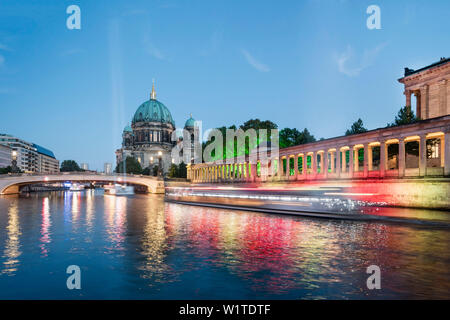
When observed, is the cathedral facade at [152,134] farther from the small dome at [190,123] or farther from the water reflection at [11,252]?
the water reflection at [11,252]

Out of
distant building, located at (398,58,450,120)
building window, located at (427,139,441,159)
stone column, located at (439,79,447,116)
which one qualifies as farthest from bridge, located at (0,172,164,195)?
building window, located at (427,139,441,159)

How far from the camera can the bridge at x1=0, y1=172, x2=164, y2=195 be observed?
7406cm

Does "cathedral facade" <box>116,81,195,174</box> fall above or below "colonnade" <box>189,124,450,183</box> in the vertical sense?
above

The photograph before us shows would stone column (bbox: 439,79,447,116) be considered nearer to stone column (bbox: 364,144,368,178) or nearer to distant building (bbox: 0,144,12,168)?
stone column (bbox: 364,144,368,178)

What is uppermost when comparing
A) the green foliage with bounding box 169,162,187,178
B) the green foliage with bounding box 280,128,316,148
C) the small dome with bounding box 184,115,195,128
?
the small dome with bounding box 184,115,195,128

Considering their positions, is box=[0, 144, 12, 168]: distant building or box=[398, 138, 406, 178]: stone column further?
box=[0, 144, 12, 168]: distant building

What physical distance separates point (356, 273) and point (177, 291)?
3856 mm

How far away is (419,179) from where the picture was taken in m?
29.5

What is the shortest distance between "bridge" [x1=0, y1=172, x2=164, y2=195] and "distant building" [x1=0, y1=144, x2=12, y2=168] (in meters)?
75.2

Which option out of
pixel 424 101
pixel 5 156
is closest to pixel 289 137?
pixel 424 101

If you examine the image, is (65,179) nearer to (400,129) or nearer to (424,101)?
(424,101)

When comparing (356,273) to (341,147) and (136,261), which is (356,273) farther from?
(341,147)

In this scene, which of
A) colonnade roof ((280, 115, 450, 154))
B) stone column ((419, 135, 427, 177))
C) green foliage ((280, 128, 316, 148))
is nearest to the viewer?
colonnade roof ((280, 115, 450, 154))
